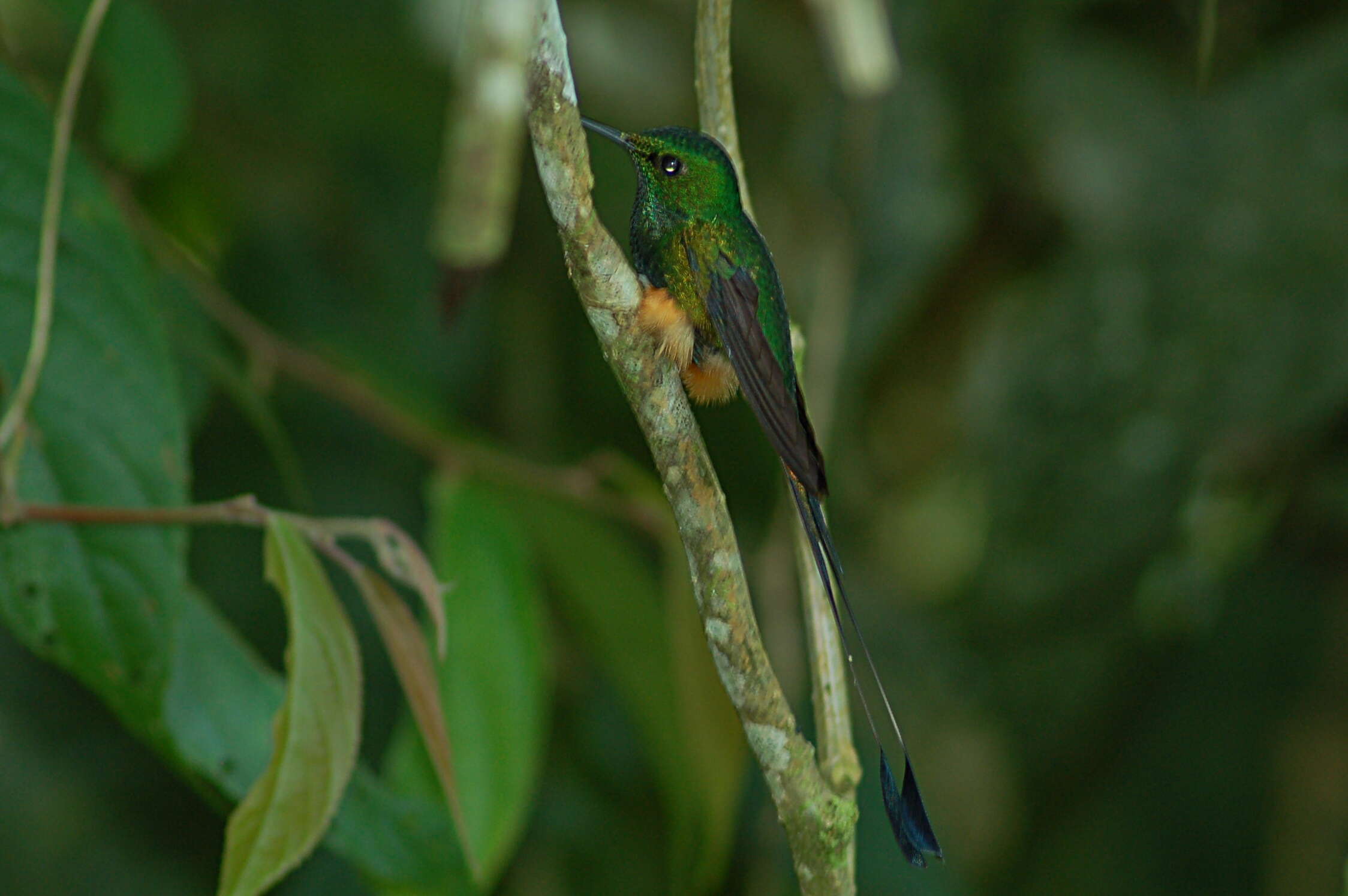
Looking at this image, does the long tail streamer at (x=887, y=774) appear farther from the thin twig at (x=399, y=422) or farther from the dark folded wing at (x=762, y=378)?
the thin twig at (x=399, y=422)

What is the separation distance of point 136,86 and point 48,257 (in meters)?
0.53

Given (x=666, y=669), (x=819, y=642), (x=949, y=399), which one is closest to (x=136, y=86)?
(x=666, y=669)

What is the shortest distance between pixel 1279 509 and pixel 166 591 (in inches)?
91.8

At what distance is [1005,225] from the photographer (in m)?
3.00

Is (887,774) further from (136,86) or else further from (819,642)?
(136,86)

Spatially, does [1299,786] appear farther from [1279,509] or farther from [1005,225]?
[1005,225]


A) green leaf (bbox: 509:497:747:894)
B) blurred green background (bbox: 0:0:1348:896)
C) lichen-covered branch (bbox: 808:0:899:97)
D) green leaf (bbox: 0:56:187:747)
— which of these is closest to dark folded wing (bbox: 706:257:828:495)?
lichen-covered branch (bbox: 808:0:899:97)

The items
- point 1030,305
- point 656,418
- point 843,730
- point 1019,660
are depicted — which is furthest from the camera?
point 1019,660

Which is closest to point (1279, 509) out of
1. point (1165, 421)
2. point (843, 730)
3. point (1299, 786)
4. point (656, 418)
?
point (1165, 421)

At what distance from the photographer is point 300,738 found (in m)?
1.24

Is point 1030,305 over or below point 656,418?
below

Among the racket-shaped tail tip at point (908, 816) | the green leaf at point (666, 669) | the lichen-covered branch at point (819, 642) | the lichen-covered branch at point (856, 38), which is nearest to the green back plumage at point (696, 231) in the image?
the lichen-covered branch at point (819, 642)

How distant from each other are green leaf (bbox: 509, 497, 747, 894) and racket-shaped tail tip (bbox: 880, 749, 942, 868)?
30.7 inches

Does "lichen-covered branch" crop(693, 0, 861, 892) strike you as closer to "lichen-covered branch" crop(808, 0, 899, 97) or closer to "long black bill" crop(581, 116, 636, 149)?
"long black bill" crop(581, 116, 636, 149)
